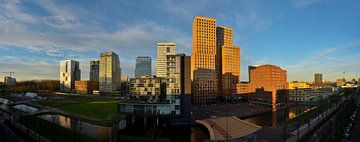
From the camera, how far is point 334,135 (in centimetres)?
3766

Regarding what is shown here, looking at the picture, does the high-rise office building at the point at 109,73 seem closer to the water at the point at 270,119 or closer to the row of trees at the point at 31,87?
the row of trees at the point at 31,87

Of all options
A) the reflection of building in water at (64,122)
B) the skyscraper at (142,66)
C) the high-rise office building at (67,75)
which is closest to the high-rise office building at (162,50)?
the skyscraper at (142,66)

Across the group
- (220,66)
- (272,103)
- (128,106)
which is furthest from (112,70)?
(128,106)

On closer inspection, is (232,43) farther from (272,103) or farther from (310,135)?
(310,135)

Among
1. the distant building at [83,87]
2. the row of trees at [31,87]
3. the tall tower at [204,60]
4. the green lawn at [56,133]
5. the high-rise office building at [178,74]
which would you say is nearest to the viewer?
the green lawn at [56,133]

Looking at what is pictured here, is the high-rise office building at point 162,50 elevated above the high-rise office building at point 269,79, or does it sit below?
above

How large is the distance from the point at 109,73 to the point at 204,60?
79085mm

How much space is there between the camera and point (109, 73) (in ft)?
517

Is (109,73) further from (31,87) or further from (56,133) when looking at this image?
(56,133)

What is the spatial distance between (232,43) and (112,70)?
81.4 metres

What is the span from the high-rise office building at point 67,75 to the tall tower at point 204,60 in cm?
10929

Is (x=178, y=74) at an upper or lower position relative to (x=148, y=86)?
upper

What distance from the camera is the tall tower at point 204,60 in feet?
323

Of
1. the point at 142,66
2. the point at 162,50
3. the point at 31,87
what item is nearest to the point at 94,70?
the point at 142,66
